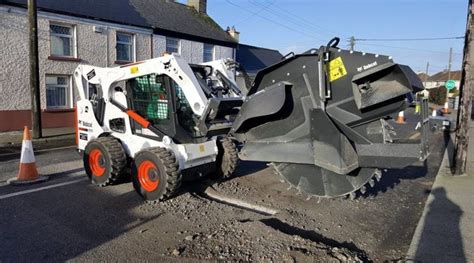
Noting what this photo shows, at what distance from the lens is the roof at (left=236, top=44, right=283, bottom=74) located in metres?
27.5

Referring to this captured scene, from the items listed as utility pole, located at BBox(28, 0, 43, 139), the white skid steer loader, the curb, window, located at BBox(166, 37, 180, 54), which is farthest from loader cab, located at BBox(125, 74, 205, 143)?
window, located at BBox(166, 37, 180, 54)

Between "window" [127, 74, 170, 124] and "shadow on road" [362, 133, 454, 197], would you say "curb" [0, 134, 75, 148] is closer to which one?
"window" [127, 74, 170, 124]

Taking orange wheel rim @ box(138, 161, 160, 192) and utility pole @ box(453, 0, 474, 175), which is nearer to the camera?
orange wheel rim @ box(138, 161, 160, 192)

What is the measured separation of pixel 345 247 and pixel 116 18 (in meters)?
15.2

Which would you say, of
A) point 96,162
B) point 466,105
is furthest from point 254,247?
point 466,105

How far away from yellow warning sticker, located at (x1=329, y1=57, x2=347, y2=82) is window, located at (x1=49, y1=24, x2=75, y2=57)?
13434 mm

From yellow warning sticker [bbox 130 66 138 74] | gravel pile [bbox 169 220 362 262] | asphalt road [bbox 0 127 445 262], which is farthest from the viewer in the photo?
yellow warning sticker [bbox 130 66 138 74]

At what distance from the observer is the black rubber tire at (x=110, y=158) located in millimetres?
6031

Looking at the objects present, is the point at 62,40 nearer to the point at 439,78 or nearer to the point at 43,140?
the point at 43,140

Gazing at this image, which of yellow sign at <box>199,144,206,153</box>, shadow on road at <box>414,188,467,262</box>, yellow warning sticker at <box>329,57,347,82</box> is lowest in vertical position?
shadow on road at <box>414,188,467,262</box>

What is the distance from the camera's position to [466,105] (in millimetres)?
7262

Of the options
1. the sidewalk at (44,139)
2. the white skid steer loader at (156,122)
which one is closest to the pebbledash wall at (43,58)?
the sidewalk at (44,139)

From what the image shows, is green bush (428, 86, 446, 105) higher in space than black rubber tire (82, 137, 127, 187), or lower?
higher

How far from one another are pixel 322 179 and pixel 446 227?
1.73 meters
